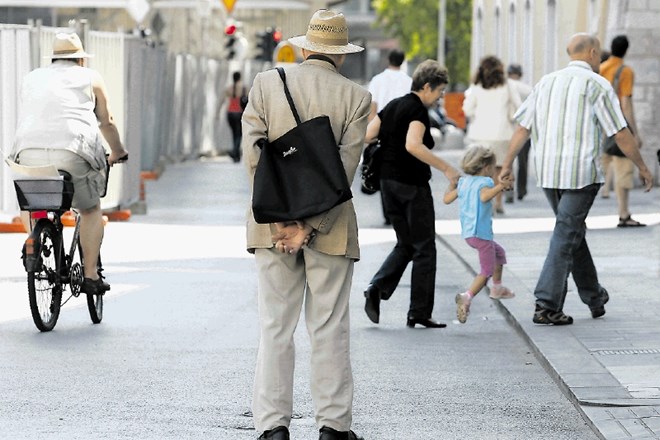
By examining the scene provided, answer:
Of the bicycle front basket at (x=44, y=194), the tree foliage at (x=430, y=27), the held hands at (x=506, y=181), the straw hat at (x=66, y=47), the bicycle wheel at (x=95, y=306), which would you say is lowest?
the tree foliage at (x=430, y=27)

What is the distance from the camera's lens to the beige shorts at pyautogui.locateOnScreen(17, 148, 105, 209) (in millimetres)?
10391

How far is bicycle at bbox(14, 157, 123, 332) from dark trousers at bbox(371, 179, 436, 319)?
1.68 m

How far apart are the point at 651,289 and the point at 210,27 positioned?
5469 centimetres

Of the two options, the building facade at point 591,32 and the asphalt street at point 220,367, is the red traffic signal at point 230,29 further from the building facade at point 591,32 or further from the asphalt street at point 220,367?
the asphalt street at point 220,367

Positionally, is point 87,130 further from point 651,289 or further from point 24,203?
point 651,289

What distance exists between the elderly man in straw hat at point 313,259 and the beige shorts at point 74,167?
12.0 ft

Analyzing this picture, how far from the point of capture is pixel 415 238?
35.4 feet

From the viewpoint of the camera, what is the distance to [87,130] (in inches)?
415

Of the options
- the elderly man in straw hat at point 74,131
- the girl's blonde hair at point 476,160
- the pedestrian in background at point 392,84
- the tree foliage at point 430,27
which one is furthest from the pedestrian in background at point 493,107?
the tree foliage at point 430,27

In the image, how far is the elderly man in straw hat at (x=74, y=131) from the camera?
1041 centimetres

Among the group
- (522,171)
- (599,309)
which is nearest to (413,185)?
(599,309)

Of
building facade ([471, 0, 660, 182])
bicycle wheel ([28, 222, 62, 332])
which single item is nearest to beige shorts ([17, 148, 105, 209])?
bicycle wheel ([28, 222, 62, 332])

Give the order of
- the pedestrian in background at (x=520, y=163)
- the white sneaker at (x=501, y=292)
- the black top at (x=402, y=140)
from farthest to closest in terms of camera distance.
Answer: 1. the pedestrian in background at (x=520, y=163)
2. the white sneaker at (x=501, y=292)
3. the black top at (x=402, y=140)

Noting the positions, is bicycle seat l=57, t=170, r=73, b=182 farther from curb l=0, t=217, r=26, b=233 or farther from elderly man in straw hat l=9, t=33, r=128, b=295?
curb l=0, t=217, r=26, b=233
